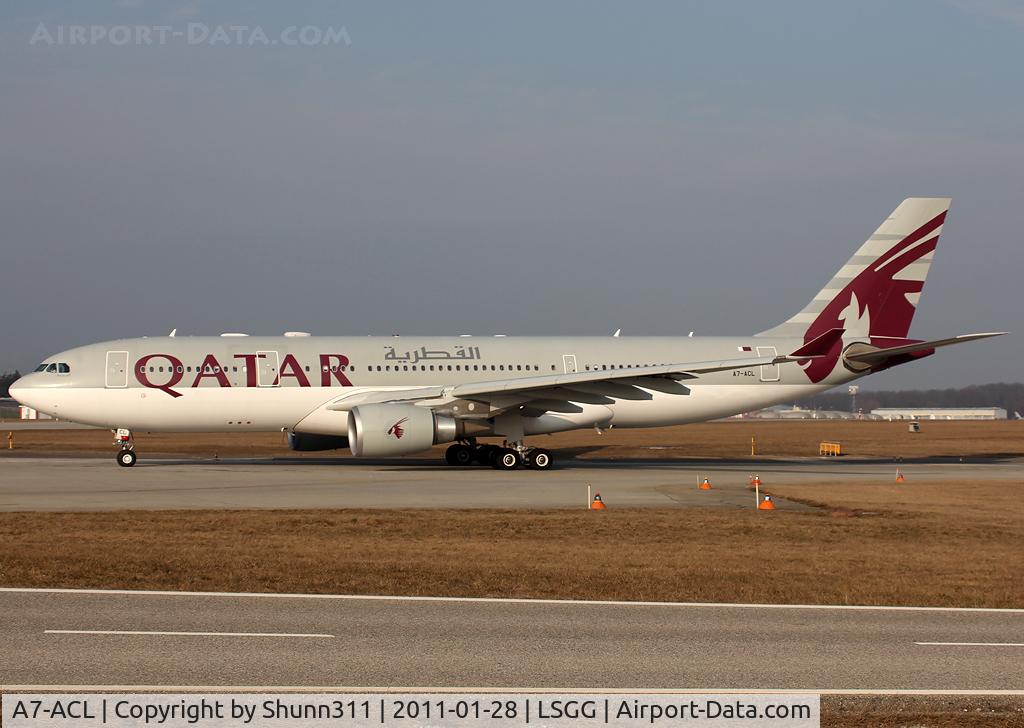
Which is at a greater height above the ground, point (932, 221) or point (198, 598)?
point (932, 221)

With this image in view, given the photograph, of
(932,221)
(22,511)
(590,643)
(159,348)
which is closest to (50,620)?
(590,643)

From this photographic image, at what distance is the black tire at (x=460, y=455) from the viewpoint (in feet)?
121

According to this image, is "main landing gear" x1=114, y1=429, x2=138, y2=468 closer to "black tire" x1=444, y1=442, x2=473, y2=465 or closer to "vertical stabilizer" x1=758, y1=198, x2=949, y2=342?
"black tire" x1=444, y1=442, x2=473, y2=465

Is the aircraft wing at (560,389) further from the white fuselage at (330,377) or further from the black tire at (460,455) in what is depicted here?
the black tire at (460,455)

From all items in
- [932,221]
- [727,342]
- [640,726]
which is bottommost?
[640,726]

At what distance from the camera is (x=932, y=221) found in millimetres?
38500

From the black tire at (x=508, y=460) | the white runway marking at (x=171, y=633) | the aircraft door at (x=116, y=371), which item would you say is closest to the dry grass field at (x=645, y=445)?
the black tire at (x=508, y=460)

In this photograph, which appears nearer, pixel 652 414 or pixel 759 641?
pixel 759 641

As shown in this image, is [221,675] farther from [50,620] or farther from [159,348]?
[159,348]

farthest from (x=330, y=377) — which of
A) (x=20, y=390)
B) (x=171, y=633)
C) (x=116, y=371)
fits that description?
(x=171, y=633)

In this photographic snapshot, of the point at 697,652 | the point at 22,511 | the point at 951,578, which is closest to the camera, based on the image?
the point at 697,652

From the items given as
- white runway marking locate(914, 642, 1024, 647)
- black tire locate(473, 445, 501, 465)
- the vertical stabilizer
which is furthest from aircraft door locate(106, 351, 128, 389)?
white runway marking locate(914, 642, 1024, 647)

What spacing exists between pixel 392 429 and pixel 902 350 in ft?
51.2

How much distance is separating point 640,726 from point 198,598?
6077mm
